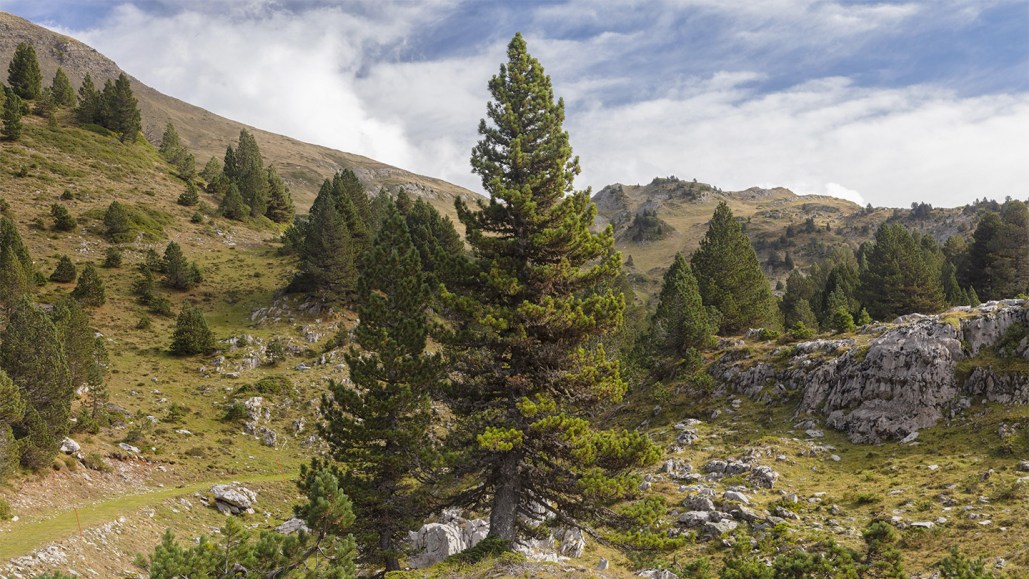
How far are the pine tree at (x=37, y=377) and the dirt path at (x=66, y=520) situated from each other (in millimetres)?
4075

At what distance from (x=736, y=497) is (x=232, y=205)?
297 ft

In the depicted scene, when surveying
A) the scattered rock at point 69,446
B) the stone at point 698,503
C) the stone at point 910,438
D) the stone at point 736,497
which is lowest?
the scattered rock at point 69,446

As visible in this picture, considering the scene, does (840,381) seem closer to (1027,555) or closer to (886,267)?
(1027,555)

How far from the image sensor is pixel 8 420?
2523 cm

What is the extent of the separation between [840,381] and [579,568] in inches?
1279

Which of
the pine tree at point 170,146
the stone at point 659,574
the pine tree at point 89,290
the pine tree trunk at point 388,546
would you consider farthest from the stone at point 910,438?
the pine tree at point 170,146

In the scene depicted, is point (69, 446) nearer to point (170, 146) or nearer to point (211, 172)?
point (211, 172)

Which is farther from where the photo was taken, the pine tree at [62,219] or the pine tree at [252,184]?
the pine tree at [252,184]

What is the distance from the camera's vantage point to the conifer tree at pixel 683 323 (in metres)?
51.9

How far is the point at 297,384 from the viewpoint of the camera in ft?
168

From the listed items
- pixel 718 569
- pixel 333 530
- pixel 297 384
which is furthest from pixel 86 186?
pixel 718 569

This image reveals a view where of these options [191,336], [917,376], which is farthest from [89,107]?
[917,376]

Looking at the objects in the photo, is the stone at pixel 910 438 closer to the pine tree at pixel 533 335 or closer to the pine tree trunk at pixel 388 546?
the pine tree at pixel 533 335

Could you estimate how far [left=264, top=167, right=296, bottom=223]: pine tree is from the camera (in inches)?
4193
